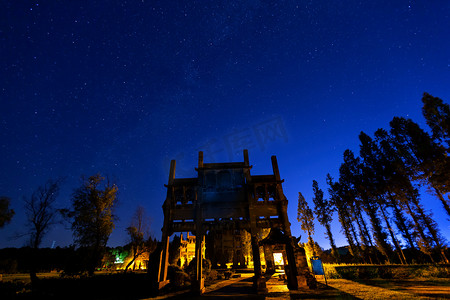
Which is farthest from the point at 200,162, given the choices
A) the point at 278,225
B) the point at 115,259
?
the point at 115,259

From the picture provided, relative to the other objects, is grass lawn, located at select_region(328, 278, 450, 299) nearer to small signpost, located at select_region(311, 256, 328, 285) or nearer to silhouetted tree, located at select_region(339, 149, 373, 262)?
small signpost, located at select_region(311, 256, 328, 285)

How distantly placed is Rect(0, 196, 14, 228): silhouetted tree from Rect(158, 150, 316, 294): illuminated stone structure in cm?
3103

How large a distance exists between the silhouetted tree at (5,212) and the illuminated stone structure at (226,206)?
1222 inches

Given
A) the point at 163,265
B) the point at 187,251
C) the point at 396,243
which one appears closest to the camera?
the point at 163,265

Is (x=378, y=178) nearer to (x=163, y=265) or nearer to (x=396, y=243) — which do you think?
(x=396, y=243)

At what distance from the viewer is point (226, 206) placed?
708 inches

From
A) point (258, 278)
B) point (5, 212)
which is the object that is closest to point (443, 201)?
point (258, 278)

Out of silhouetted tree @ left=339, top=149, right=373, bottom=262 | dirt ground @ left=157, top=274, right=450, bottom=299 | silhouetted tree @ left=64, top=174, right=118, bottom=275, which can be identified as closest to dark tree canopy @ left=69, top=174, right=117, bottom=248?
silhouetted tree @ left=64, top=174, right=118, bottom=275

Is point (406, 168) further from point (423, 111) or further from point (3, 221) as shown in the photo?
point (3, 221)

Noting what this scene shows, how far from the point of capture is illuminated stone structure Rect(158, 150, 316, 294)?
15.9 m

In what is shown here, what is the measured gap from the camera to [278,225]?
1692 cm

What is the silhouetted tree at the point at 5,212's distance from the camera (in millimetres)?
29487

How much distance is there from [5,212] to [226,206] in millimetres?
36440

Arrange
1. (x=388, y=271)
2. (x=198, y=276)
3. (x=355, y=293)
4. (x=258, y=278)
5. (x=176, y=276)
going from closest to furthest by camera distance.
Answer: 1. (x=355, y=293)
2. (x=258, y=278)
3. (x=198, y=276)
4. (x=176, y=276)
5. (x=388, y=271)
